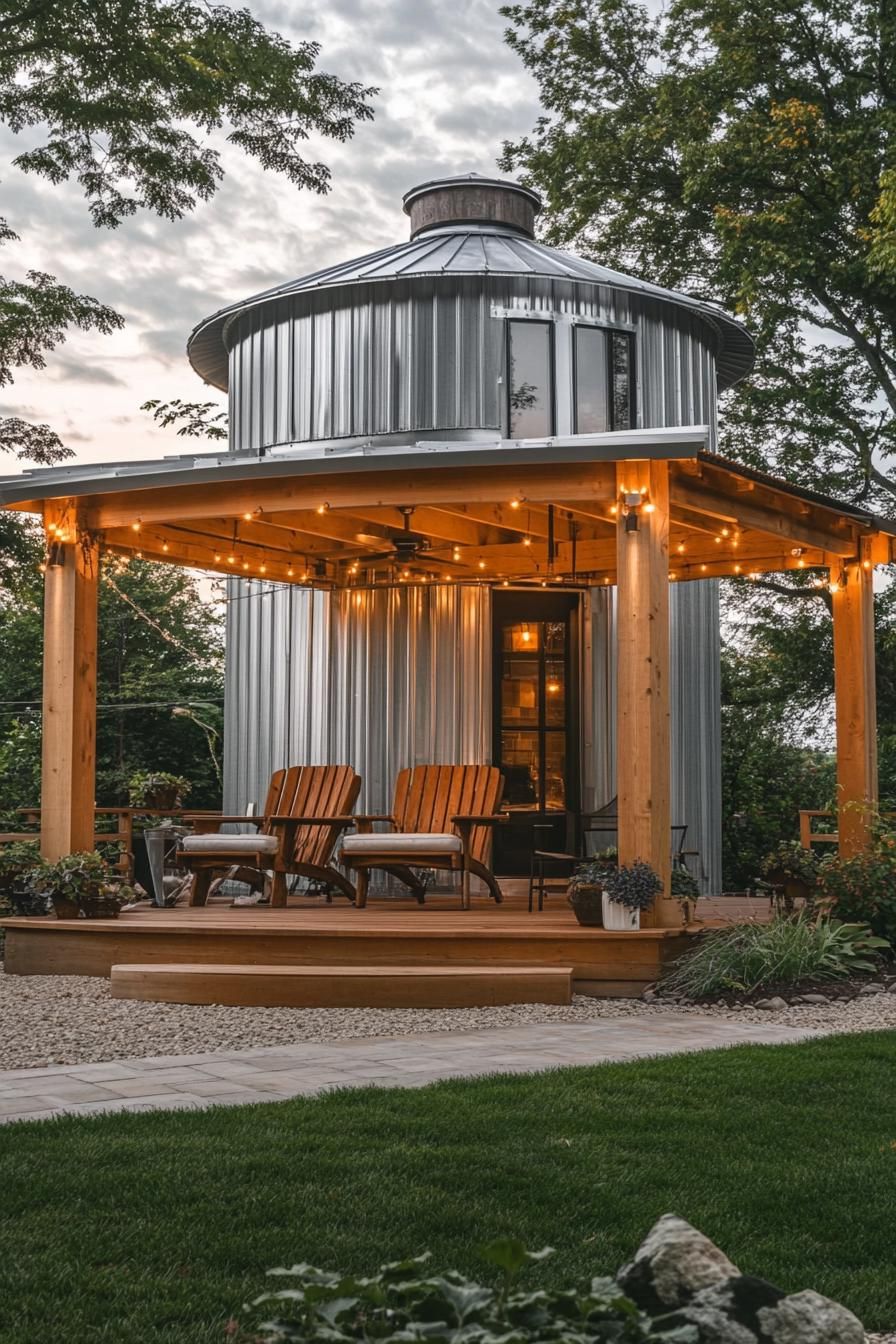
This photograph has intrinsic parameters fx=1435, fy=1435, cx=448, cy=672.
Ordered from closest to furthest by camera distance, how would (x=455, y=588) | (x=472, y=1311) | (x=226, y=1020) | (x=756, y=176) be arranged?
(x=472, y=1311), (x=226, y=1020), (x=455, y=588), (x=756, y=176)

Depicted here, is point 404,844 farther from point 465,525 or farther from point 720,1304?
point 720,1304

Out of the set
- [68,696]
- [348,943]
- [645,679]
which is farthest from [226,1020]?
[68,696]

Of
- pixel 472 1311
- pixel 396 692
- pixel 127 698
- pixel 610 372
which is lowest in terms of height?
pixel 472 1311

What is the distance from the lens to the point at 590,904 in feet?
27.3

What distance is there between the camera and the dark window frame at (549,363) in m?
12.0

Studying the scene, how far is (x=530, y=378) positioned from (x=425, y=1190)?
30.5ft

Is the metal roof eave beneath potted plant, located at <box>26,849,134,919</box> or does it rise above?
above

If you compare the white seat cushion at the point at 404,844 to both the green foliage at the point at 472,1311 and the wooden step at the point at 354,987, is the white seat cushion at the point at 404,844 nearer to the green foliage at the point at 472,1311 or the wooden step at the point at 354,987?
the wooden step at the point at 354,987

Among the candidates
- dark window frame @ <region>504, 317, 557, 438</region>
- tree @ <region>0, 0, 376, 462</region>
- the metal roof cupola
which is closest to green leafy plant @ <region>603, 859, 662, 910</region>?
the metal roof cupola

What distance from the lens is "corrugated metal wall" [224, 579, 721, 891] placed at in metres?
11.6

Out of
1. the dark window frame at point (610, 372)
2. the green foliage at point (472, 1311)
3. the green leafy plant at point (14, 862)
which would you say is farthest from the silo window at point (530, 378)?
the green foliage at point (472, 1311)

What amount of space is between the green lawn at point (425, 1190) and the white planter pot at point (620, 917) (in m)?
2.89

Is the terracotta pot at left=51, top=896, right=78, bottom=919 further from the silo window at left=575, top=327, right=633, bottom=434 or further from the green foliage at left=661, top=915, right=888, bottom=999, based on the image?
the silo window at left=575, top=327, right=633, bottom=434

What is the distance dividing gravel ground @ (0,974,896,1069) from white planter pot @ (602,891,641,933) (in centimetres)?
42
